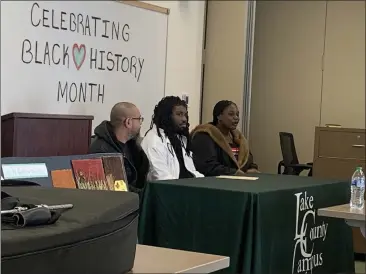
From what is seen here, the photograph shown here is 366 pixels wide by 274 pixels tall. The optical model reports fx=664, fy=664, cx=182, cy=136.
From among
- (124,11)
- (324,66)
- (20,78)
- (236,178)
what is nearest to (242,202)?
(236,178)

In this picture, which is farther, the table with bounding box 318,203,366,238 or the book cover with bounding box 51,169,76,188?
the book cover with bounding box 51,169,76,188

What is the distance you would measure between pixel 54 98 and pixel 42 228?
3843 millimetres

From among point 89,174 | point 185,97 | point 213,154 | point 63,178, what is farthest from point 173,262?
point 185,97

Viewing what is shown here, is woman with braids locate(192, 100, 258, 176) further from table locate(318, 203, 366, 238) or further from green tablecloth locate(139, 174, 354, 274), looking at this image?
table locate(318, 203, 366, 238)

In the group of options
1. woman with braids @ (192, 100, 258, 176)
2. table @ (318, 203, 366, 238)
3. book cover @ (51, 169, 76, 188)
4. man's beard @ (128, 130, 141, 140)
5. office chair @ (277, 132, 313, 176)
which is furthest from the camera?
office chair @ (277, 132, 313, 176)

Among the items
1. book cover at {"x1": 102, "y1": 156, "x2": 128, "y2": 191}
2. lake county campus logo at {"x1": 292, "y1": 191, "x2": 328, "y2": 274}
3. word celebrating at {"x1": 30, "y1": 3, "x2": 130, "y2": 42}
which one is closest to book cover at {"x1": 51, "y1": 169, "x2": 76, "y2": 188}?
book cover at {"x1": 102, "y1": 156, "x2": 128, "y2": 191}

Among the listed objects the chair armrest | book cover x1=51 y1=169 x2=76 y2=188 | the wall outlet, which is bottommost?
the chair armrest

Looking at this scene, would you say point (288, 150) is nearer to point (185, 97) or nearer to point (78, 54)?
point (185, 97)

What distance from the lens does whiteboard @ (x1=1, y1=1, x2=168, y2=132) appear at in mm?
4496

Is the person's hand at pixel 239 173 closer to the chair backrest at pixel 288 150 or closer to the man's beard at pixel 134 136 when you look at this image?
the man's beard at pixel 134 136

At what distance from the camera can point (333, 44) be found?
6.79 meters

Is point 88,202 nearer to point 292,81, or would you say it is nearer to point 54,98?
point 54,98

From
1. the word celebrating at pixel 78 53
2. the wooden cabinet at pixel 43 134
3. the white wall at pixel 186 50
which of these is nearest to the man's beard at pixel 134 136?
the wooden cabinet at pixel 43 134

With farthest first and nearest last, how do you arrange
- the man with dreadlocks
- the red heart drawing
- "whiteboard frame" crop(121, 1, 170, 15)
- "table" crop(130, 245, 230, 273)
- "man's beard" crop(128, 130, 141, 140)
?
"whiteboard frame" crop(121, 1, 170, 15), the red heart drawing, "man's beard" crop(128, 130, 141, 140), the man with dreadlocks, "table" crop(130, 245, 230, 273)
